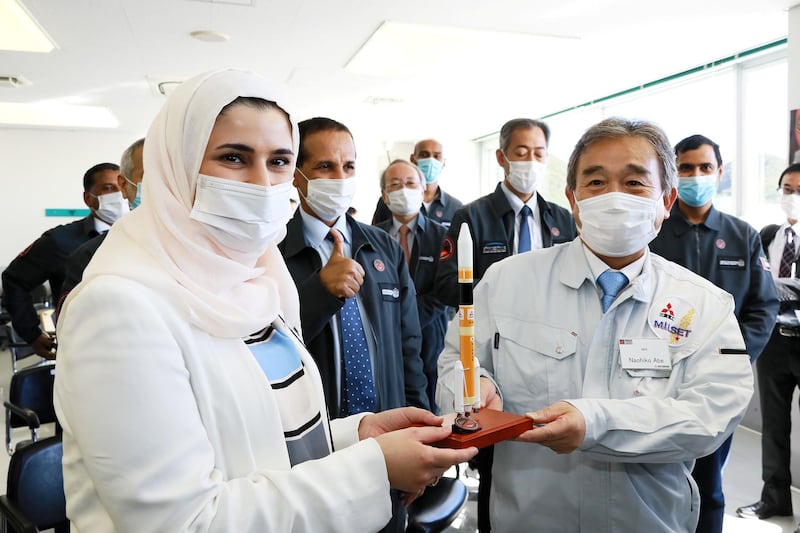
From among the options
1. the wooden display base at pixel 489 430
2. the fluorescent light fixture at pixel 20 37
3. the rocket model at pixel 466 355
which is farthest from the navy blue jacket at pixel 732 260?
the fluorescent light fixture at pixel 20 37

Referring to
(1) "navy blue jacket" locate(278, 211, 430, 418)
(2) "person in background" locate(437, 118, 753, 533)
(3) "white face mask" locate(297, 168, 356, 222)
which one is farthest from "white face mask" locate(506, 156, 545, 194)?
(2) "person in background" locate(437, 118, 753, 533)

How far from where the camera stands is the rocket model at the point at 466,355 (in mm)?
1136

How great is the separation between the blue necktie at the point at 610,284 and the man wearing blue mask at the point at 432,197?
2.79 metres

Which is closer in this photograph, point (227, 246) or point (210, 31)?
point (227, 246)

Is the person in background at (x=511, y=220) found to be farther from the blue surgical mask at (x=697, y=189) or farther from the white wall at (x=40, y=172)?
the white wall at (x=40, y=172)

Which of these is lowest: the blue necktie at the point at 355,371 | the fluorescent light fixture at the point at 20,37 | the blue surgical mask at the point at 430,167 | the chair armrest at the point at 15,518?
the chair armrest at the point at 15,518

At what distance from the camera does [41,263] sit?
374 cm

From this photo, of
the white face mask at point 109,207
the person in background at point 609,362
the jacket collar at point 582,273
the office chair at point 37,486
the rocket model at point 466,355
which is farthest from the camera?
the white face mask at point 109,207

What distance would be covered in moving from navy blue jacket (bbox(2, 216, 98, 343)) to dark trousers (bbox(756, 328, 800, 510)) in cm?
426

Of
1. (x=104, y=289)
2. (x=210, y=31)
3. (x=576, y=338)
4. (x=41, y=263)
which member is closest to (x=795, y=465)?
(x=576, y=338)

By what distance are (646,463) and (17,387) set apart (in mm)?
2834

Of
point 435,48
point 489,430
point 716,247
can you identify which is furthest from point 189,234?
point 435,48

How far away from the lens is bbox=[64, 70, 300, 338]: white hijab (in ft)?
3.37

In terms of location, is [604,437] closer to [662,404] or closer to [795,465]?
[662,404]
